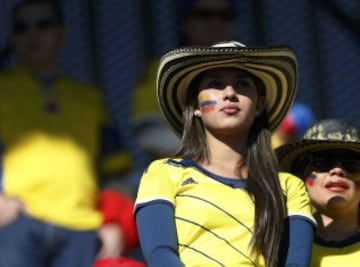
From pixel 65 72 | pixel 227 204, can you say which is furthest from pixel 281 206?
pixel 65 72

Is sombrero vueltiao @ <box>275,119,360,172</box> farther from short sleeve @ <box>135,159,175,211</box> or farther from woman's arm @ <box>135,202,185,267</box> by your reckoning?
woman's arm @ <box>135,202,185,267</box>

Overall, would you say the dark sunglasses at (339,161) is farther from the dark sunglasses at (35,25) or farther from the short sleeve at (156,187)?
the dark sunglasses at (35,25)

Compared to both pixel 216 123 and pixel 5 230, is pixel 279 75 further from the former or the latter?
pixel 5 230

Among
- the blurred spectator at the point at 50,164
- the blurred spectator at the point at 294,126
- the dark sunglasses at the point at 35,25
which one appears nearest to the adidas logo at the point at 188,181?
the blurred spectator at the point at 50,164

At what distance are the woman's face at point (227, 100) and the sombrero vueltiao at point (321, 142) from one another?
11.9 inches

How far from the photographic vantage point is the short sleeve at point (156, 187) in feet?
20.4

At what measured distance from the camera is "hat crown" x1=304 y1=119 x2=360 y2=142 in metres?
6.65

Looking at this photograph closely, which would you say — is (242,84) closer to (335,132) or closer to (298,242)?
(335,132)

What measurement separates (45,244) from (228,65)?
234 centimetres

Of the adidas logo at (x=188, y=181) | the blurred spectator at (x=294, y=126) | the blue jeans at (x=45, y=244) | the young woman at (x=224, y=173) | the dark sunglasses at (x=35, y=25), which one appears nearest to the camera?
the young woman at (x=224, y=173)

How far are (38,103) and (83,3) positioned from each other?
168 centimetres

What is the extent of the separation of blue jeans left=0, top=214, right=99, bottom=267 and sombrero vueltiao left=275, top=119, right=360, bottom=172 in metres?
1.93

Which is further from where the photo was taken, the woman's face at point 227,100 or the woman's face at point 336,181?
the woman's face at point 336,181

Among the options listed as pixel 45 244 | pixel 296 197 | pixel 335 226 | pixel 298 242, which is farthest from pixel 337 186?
pixel 45 244
